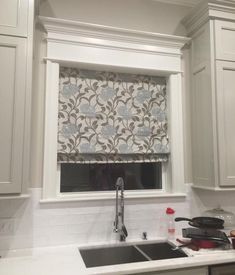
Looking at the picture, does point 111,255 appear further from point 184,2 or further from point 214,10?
point 184,2

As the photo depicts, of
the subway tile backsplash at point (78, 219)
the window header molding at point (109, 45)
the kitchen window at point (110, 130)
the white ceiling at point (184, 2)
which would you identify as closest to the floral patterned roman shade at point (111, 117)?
the kitchen window at point (110, 130)

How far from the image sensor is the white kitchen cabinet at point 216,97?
2158mm

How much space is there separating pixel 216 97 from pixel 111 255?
1.45 meters

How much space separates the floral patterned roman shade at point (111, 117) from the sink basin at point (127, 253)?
2.23 ft

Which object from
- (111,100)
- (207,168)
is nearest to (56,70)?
(111,100)

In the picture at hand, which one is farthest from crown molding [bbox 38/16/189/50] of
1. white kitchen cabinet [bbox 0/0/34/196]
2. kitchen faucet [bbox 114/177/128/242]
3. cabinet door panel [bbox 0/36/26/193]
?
kitchen faucet [bbox 114/177/128/242]

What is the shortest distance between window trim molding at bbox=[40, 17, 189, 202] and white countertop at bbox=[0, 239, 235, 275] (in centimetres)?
38

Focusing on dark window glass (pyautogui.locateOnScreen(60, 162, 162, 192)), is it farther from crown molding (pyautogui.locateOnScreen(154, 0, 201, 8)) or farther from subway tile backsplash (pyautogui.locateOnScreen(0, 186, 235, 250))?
crown molding (pyautogui.locateOnScreen(154, 0, 201, 8))

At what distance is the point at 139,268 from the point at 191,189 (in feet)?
3.30

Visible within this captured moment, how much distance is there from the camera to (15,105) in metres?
1.72

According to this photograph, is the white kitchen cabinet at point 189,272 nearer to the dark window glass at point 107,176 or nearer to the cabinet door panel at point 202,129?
the cabinet door panel at point 202,129

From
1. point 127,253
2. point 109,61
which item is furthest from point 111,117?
point 127,253

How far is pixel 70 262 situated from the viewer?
173 centimetres

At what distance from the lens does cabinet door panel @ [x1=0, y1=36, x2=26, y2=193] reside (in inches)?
66.2
